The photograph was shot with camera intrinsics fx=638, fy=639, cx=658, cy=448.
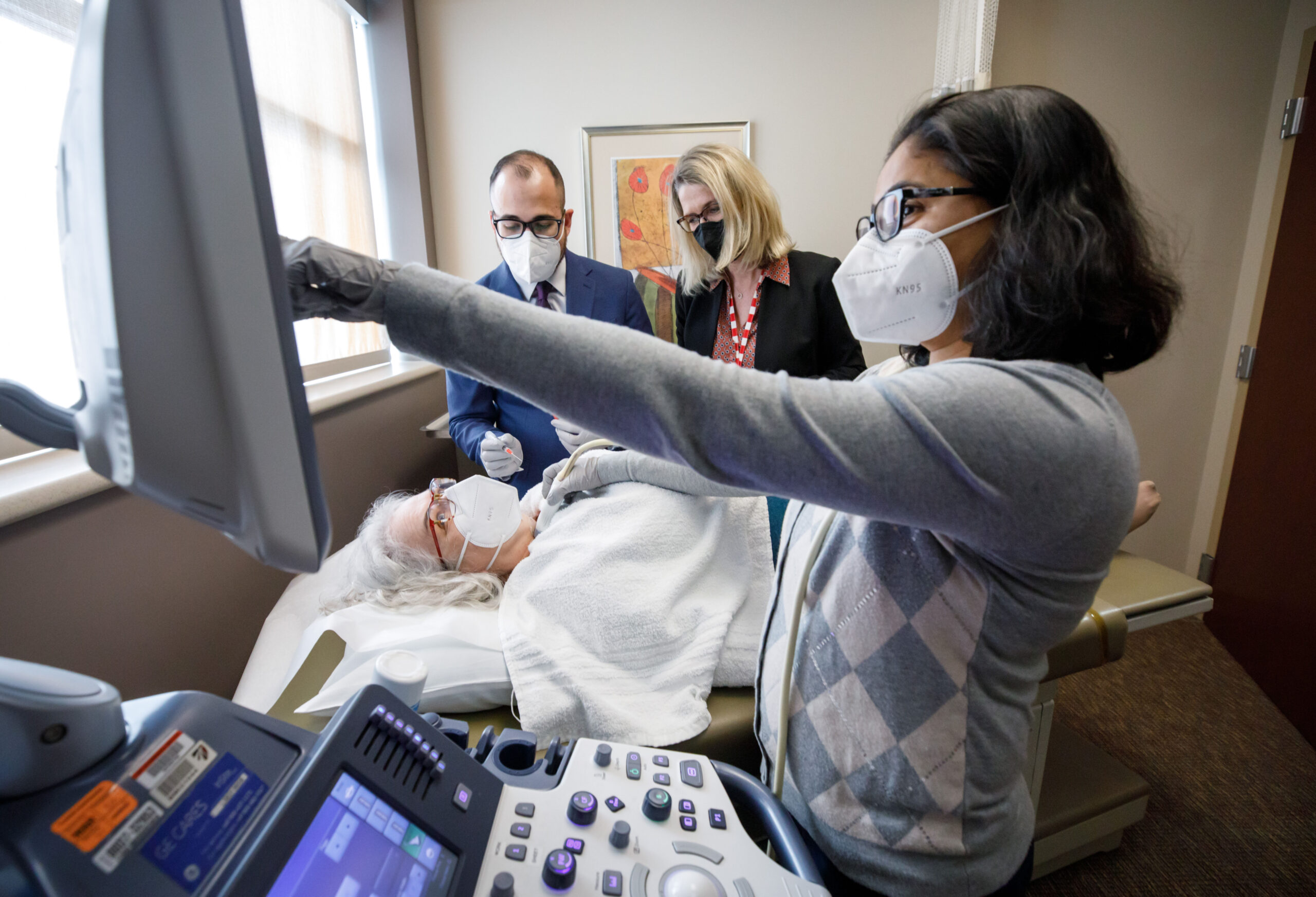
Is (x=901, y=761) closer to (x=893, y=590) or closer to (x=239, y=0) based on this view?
(x=893, y=590)

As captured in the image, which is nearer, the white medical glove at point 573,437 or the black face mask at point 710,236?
the white medical glove at point 573,437

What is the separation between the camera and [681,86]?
273 cm

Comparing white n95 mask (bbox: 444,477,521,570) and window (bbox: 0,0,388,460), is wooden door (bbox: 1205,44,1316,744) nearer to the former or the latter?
→ white n95 mask (bbox: 444,477,521,570)

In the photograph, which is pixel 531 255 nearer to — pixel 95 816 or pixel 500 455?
pixel 500 455

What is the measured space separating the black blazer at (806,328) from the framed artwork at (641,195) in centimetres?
73

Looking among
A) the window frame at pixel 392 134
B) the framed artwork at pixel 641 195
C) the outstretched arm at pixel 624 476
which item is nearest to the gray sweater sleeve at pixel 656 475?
the outstretched arm at pixel 624 476

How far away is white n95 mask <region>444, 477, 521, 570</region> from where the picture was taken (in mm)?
1503

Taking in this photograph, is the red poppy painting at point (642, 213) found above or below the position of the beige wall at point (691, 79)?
below

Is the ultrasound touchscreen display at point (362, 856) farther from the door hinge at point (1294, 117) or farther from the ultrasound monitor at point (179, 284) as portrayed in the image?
the door hinge at point (1294, 117)

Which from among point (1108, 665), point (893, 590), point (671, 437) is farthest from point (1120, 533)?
point (1108, 665)

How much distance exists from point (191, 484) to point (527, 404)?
1.80m

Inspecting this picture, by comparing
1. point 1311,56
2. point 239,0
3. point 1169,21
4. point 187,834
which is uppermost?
point 1169,21

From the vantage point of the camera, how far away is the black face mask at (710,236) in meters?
2.04

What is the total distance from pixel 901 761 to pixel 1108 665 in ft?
7.93
